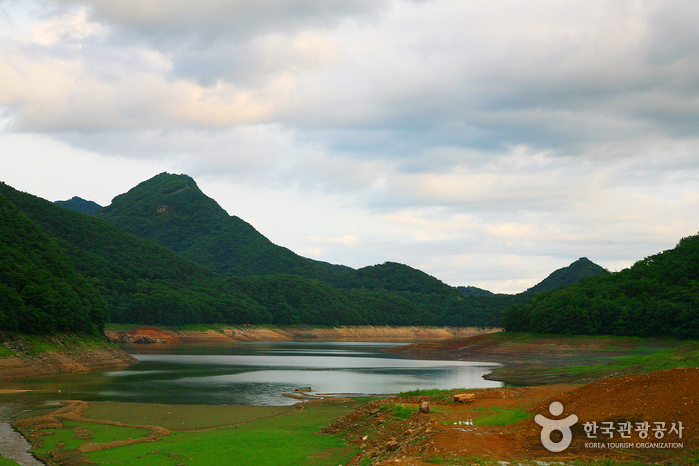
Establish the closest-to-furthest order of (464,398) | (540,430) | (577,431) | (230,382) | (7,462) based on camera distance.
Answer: (577,431), (540,430), (7,462), (464,398), (230,382)

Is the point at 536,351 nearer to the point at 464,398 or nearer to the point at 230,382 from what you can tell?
the point at 230,382

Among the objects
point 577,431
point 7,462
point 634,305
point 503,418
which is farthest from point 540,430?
point 634,305

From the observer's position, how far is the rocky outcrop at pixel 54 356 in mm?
57619

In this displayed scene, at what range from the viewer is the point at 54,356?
64.7 metres

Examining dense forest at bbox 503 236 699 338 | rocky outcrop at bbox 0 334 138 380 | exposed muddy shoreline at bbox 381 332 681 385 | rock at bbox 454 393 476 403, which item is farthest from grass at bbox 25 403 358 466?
dense forest at bbox 503 236 699 338

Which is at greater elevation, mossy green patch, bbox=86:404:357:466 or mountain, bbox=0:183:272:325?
mountain, bbox=0:183:272:325

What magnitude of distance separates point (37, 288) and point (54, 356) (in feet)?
31.7

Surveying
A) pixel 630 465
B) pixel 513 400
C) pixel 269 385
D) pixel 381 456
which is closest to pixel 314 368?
pixel 269 385

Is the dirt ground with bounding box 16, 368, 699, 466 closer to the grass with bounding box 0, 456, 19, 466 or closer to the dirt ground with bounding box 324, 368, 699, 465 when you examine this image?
the dirt ground with bounding box 324, 368, 699, 465

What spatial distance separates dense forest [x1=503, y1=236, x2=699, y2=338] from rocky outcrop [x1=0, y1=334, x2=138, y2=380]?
247ft

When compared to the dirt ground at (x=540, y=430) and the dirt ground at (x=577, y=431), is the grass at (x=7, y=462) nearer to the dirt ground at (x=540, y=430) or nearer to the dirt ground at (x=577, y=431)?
the dirt ground at (x=540, y=430)

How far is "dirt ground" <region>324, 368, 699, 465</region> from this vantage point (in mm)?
17938

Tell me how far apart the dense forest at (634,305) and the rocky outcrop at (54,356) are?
75.3 meters

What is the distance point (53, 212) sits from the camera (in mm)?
184250
